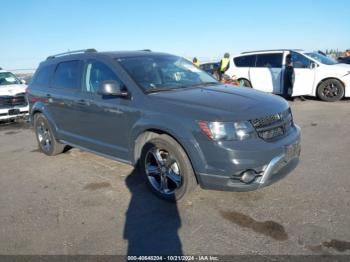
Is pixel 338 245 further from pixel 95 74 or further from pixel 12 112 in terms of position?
pixel 12 112

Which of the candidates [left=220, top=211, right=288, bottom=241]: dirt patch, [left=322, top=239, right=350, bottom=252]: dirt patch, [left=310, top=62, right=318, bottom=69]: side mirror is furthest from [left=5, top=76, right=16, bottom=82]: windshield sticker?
[left=322, top=239, right=350, bottom=252]: dirt patch

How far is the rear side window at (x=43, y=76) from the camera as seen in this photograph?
6102 mm

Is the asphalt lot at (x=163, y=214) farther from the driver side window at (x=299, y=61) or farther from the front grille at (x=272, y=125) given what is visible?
the driver side window at (x=299, y=61)

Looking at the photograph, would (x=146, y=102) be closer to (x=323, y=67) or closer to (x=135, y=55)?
(x=135, y=55)

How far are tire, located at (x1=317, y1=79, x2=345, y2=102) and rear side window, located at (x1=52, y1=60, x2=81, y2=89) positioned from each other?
8.48m

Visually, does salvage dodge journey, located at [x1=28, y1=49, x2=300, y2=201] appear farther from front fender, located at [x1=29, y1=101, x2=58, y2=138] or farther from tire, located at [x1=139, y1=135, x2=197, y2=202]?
front fender, located at [x1=29, y1=101, x2=58, y2=138]

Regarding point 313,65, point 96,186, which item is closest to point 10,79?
point 96,186

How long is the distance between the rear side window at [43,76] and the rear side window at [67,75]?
10.0 inches

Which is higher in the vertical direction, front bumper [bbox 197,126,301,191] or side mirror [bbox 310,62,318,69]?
side mirror [bbox 310,62,318,69]

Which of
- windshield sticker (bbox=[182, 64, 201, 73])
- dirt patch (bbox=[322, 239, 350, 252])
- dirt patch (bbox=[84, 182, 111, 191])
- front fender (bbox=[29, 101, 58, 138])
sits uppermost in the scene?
windshield sticker (bbox=[182, 64, 201, 73])

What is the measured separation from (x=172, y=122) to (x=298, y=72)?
877 centimetres

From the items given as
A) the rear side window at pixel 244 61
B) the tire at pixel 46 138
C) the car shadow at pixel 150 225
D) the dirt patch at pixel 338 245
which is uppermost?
the rear side window at pixel 244 61

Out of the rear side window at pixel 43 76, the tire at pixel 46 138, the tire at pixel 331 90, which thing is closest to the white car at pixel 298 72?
the tire at pixel 331 90

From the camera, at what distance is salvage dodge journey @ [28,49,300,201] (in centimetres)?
355
